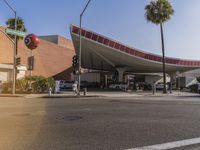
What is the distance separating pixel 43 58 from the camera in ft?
214

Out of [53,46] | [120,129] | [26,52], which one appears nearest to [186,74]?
[53,46]

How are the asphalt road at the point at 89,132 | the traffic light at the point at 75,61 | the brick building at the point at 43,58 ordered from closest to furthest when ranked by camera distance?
the asphalt road at the point at 89,132 < the traffic light at the point at 75,61 < the brick building at the point at 43,58

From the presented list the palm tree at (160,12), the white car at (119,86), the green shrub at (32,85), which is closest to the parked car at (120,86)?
the white car at (119,86)

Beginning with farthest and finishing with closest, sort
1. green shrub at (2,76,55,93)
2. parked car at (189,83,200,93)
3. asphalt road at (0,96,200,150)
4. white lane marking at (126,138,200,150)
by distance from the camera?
parked car at (189,83,200,93) → green shrub at (2,76,55,93) → asphalt road at (0,96,200,150) → white lane marking at (126,138,200,150)

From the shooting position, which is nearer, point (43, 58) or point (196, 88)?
point (196, 88)

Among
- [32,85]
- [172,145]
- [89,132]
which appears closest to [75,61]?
[32,85]

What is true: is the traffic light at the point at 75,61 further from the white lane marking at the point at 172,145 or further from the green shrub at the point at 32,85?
the white lane marking at the point at 172,145

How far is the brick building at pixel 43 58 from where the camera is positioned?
50312 millimetres

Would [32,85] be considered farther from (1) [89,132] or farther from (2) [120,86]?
(1) [89,132]

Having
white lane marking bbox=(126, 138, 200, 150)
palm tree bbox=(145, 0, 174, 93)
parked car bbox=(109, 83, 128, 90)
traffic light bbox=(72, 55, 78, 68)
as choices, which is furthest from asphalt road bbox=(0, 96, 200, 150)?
parked car bbox=(109, 83, 128, 90)

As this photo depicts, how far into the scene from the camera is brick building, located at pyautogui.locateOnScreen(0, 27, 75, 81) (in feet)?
165

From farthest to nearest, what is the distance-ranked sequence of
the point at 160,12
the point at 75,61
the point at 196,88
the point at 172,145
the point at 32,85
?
the point at 196,88 < the point at 160,12 < the point at 32,85 < the point at 75,61 < the point at 172,145

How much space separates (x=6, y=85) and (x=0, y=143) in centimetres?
3344

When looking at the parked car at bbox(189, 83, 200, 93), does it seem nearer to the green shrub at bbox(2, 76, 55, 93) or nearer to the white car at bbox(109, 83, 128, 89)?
the white car at bbox(109, 83, 128, 89)
